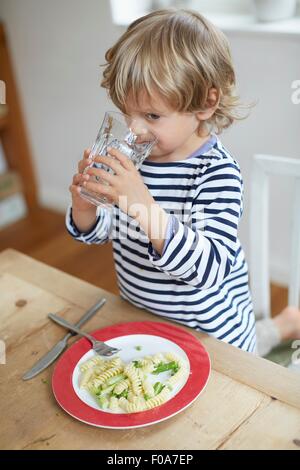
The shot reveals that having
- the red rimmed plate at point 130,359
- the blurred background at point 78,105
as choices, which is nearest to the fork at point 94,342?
the red rimmed plate at point 130,359

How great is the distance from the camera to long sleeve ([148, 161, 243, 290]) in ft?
3.02

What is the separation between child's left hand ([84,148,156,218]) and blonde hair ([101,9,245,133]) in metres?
0.14

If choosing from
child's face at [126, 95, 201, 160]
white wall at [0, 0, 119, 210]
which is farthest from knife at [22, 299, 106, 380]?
white wall at [0, 0, 119, 210]

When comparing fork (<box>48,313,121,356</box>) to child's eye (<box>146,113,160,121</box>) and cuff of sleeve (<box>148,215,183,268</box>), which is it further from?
child's eye (<box>146,113,160,121</box>)

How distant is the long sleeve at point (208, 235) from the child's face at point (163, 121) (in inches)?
3.1

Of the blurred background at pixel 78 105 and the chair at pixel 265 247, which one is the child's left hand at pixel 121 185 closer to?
the chair at pixel 265 247

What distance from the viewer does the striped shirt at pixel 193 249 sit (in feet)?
3.09

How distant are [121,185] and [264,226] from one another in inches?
19.0

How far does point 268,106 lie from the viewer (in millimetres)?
2004

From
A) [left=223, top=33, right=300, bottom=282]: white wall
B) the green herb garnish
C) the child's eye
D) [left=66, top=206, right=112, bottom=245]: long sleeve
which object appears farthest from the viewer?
[left=223, top=33, right=300, bottom=282]: white wall

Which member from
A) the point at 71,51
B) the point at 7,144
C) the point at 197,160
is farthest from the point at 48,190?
the point at 197,160

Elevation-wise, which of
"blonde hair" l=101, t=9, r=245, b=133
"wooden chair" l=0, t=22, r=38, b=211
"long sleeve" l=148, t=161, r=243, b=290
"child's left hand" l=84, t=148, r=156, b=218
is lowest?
"wooden chair" l=0, t=22, r=38, b=211

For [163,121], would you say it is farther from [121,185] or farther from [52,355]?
[52,355]
